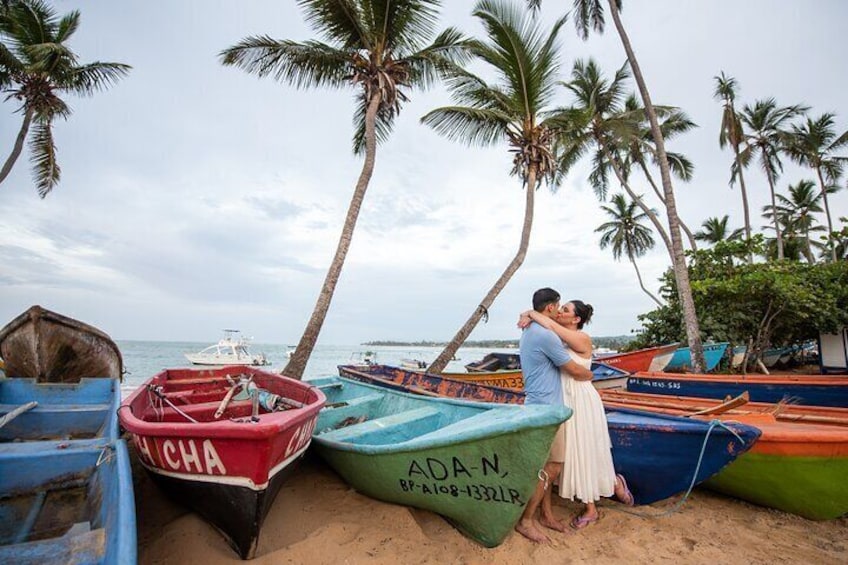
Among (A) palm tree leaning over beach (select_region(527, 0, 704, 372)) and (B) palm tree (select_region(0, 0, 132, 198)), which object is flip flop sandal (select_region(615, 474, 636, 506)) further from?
(B) palm tree (select_region(0, 0, 132, 198))

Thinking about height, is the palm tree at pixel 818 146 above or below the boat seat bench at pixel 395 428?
above

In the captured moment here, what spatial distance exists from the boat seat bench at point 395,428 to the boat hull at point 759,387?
524cm

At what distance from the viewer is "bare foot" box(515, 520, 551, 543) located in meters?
2.87

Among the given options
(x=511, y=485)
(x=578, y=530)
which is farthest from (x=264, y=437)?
(x=578, y=530)

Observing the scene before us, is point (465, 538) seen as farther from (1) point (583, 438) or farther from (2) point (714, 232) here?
(2) point (714, 232)

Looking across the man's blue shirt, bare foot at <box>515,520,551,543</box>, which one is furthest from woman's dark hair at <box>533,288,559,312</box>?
bare foot at <box>515,520,551,543</box>

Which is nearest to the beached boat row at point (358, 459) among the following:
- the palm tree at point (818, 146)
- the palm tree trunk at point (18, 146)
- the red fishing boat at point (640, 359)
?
the red fishing boat at point (640, 359)

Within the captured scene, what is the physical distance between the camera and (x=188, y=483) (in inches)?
107

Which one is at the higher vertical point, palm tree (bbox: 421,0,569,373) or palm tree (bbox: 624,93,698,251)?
palm tree (bbox: 624,93,698,251)

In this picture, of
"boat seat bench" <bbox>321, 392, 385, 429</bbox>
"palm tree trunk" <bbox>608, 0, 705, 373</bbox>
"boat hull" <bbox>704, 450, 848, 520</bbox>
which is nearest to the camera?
"boat hull" <bbox>704, 450, 848, 520</bbox>

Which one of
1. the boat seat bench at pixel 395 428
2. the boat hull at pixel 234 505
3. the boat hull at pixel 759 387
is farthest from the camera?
the boat hull at pixel 759 387

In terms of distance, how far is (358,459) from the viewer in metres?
3.22

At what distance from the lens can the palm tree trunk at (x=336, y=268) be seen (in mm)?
7410

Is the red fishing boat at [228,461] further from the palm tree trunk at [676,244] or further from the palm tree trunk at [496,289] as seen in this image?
the palm tree trunk at [676,244]
